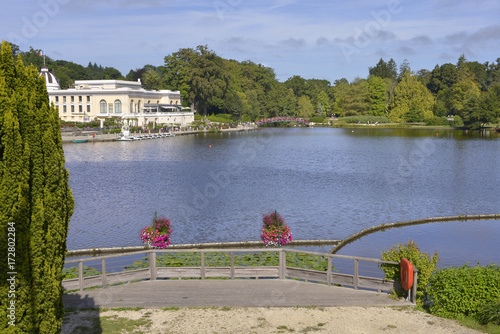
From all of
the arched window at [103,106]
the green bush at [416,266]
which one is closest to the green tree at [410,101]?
the arched window at [103,106]

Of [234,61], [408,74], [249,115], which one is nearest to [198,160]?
[249,115]

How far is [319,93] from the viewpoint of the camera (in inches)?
7598

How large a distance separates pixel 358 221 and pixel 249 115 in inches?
5118

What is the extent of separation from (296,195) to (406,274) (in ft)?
88.9

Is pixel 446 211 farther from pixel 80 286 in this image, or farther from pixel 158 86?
pixel 158 86

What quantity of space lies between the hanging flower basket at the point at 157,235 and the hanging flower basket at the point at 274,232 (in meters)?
4.47

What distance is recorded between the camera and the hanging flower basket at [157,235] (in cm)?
2281

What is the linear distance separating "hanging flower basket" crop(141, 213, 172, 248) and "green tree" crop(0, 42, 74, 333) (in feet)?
40.8

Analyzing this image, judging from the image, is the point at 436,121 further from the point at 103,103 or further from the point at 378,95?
the point at 103,103

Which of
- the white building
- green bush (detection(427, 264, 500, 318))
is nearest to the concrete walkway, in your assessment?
green bush (detection(427, 264, 500, 318))

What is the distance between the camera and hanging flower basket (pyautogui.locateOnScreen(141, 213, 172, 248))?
22812 millimetres

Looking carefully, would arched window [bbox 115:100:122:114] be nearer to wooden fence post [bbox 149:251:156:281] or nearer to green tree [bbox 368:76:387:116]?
green tree [bbox 368:76:387:116]

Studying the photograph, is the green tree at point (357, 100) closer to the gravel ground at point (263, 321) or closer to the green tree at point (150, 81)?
the green tree at point (150, 81)

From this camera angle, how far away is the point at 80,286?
51.2ft
